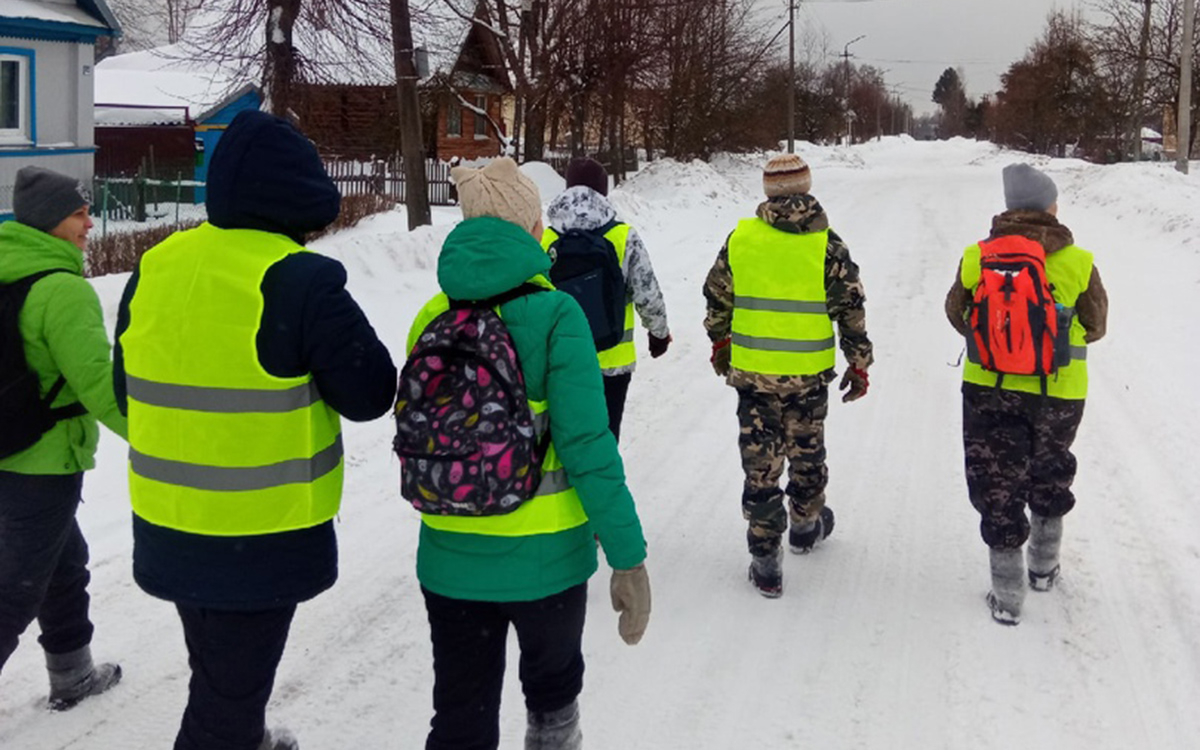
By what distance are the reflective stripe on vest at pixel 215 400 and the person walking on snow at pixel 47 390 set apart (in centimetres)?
64

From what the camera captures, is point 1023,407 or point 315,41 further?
point 315,41

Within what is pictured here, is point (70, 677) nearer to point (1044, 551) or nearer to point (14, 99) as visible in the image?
point (1044, 551)

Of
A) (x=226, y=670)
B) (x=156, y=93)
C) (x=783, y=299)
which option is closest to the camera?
(x=226, y=670)

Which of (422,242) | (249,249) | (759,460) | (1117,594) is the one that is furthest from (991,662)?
(422,242)

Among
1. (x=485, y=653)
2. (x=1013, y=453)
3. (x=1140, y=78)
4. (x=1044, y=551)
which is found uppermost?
(x=1140, y=78)

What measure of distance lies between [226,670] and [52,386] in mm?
1255

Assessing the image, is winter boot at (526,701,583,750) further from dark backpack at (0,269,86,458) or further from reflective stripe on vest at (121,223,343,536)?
dark backpack at (0,269,86,458)

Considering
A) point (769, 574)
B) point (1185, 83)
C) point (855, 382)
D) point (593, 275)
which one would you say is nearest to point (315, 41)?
point (593, 275)

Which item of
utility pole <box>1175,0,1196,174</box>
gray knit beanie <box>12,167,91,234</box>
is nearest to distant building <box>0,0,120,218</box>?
gray knit beanie <box>12,167,91,234</box>

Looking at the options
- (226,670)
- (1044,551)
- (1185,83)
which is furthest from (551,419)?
(1185,83)

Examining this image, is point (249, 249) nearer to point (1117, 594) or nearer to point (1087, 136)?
point (1117, 594)

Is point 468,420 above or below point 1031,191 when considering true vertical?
below

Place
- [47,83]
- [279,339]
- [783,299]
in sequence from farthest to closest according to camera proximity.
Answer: [47,83]
[783,299]
[279,339]

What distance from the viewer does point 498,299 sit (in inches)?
106
